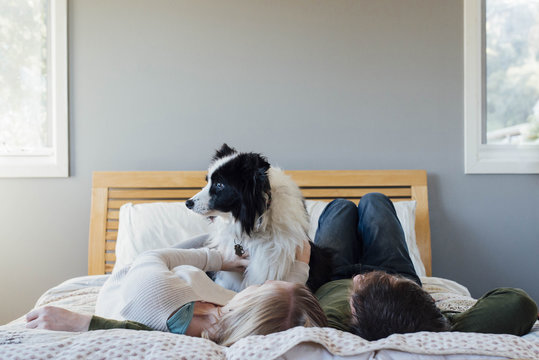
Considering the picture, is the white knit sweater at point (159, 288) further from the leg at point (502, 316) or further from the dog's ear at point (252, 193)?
the leg at point (502, 316)

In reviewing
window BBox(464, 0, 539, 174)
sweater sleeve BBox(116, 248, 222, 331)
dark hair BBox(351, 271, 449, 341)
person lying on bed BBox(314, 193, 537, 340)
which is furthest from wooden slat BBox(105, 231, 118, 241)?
window BBox(464, 0, 539, 174)

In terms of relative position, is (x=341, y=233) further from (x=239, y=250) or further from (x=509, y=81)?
(x=509, y=81)

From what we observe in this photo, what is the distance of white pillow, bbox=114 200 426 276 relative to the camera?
2.22 meters

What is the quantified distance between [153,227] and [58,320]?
1.37 meters

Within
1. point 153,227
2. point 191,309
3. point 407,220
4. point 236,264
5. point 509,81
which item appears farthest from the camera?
point 509,81

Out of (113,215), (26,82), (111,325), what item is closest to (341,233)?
(111,325)

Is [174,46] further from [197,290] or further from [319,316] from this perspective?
[319,316]

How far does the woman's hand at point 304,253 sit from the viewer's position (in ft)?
4.98

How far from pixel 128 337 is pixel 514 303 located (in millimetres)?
800

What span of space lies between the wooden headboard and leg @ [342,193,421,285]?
0.60 metres

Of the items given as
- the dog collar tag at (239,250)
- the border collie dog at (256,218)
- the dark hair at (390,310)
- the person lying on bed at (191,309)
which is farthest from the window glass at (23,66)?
the dark hair at (390,310)

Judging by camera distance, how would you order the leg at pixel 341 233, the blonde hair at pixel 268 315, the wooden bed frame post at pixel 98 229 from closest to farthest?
the blonde hair at pixel 268 315 → the leg at pixel 341 233 → the wooden bed frame post at pixel 98 229

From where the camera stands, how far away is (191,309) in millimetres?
996

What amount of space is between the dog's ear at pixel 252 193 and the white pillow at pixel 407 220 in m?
0.77
